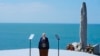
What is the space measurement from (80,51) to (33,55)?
10.8ft

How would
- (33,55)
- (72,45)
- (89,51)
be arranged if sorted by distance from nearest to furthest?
1. (33,55)
2. (89,51)
3. (72,45)

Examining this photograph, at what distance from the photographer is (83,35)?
2103 cm

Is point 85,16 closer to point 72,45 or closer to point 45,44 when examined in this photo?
point 72,45

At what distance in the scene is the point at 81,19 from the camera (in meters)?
21.2

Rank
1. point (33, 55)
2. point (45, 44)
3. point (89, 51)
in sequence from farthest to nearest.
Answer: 1. point (89, 51)
2. point (33, 55)
3. point (45, 44)

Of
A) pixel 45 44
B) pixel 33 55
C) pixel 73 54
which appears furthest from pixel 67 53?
pixel 45 44

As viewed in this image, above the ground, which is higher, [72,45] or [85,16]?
[85,16]

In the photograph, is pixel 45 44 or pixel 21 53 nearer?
pixel 45 44

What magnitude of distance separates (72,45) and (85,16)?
2275 mm

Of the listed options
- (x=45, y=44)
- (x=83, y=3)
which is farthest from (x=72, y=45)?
(x=45, y=44)

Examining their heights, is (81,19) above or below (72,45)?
above

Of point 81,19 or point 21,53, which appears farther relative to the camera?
point 81,19

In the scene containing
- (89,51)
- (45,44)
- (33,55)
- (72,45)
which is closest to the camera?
(45,44)

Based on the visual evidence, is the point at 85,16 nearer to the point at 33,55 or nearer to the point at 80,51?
the point at 80,51
